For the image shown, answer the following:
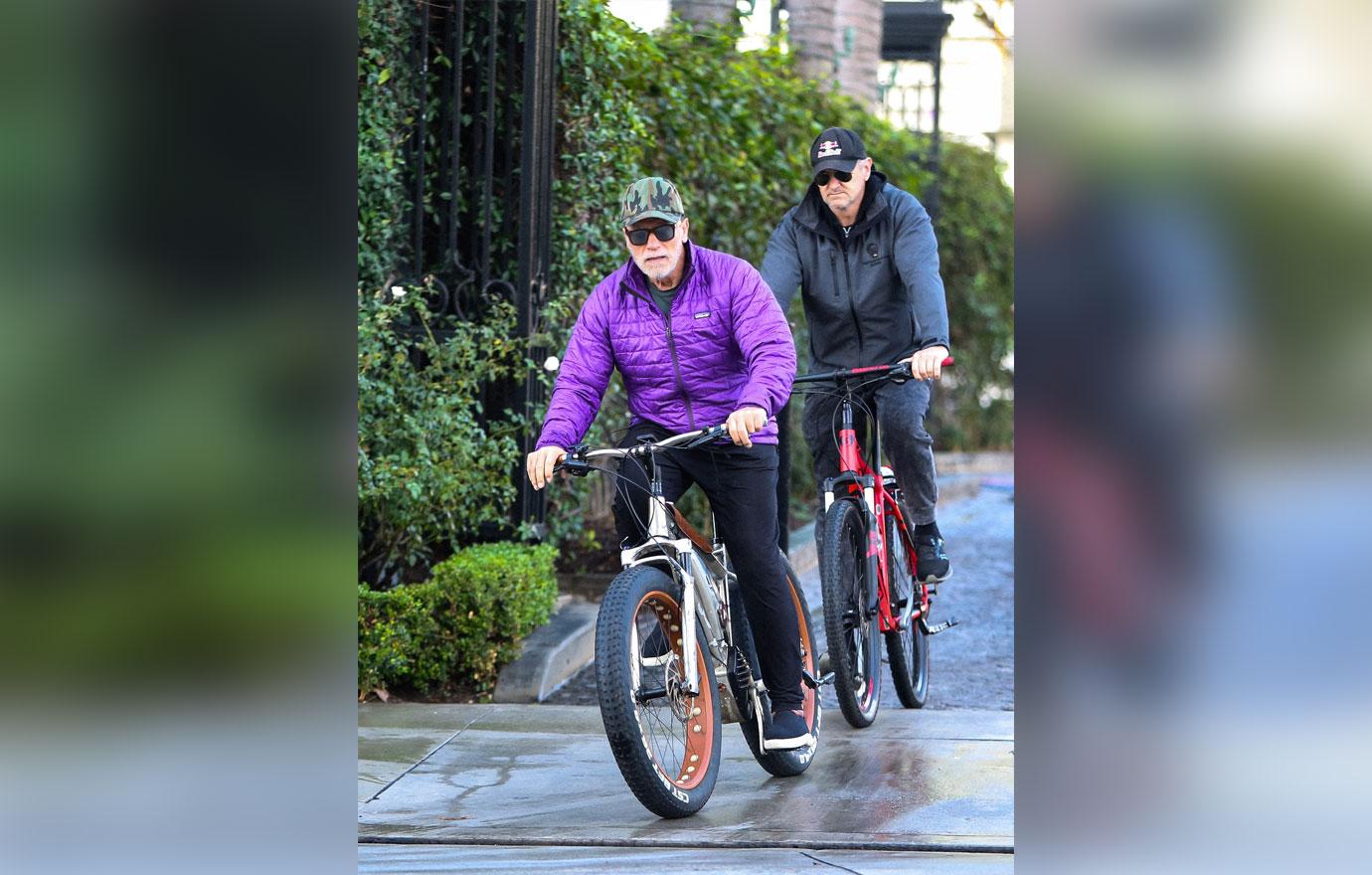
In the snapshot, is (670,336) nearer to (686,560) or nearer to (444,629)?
(686,560)

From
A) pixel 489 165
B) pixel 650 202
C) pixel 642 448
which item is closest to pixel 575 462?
pixel 642 448

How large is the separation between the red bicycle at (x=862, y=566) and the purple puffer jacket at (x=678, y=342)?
73cm

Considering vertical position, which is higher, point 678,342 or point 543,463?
point 678,342

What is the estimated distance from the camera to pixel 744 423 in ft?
14.3

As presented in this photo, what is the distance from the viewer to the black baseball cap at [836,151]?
5.59m

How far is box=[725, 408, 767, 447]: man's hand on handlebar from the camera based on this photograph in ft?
14.3

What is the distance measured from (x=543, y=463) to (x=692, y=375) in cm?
61

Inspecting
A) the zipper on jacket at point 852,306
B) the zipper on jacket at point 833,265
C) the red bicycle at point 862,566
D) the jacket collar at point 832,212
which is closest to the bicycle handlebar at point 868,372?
the red bicycle at point 862,566
